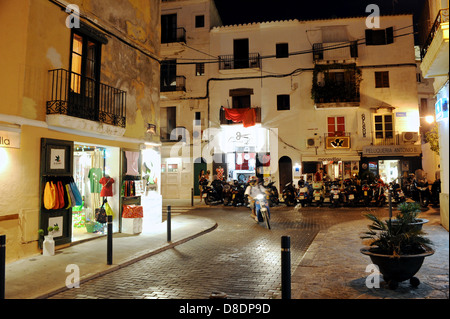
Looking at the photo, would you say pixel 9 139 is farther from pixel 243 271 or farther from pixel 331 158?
pixel 331 158

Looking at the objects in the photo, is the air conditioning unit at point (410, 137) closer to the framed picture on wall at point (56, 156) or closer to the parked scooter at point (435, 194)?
the parked scooter at point (435, 194)

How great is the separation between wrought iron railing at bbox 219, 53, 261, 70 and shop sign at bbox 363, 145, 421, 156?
10135 mm

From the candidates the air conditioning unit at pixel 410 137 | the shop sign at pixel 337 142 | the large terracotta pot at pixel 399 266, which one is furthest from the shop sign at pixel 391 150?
the large terracotta pot at pixel 399 266

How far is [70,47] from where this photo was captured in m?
9.00

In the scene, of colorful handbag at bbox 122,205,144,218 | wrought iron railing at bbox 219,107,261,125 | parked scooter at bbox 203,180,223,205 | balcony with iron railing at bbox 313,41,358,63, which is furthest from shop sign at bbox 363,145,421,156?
colorful handbag at bbox 122,205,144,218

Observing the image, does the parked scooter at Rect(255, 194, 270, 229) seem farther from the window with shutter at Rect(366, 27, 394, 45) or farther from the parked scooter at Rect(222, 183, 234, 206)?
the window with shutter at Rect(366, 27, 394, 45)

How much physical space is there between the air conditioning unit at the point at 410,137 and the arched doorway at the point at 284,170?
784 centimetres

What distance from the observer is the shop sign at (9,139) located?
691 centimetres

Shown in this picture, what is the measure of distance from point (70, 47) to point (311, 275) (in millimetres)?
8742

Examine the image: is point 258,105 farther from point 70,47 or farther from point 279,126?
point 70,47

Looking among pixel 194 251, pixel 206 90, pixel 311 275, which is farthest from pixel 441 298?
pixel 206 90

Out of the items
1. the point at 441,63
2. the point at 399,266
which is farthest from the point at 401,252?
the point at 441,63

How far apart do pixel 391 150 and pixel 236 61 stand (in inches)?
507

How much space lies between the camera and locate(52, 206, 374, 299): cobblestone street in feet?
17.7
